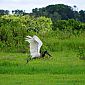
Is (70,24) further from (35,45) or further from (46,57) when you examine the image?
(35,45)

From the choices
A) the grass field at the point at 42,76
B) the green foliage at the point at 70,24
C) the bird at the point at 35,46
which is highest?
the green foliage at the point at 70,24

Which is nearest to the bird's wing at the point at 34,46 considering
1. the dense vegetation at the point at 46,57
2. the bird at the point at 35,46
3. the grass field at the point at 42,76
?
the bird at the point at 35,46

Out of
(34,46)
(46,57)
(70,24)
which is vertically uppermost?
(70,24)

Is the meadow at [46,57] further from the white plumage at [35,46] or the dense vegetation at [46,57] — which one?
the white plumage at [35,46]

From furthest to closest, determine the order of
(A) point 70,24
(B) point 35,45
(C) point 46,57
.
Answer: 1. (A) point 70,24
2. (C) point 46,57
3. (B) point 35,45

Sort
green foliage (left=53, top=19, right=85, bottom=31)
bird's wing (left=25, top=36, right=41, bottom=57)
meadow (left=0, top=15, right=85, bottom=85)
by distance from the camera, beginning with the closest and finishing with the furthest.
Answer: meadow (left=0, top=15, right=85, bottom=85), bird's wing (left=25, top=36, right=41, bottom=57), green foliage (left=53, top=19, right=85, bottom=31)

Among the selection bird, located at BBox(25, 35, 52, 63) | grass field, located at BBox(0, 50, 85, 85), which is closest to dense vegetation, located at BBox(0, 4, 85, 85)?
grass field, located at BBox(0, 50, 85, 85)

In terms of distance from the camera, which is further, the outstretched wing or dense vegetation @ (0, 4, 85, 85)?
the outstretched wing

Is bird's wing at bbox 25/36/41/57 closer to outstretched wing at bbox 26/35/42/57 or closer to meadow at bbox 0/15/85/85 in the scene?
outstretched wing at bbox 26/35/42/57

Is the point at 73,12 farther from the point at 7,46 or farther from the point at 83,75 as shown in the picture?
the point at 83,75

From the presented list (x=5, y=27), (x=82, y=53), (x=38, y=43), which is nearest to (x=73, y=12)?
(x=5, y=27)

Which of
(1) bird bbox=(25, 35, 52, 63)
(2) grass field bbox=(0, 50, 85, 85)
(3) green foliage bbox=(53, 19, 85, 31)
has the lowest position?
(2) grass field bbox=(0, 50, 85, 85)

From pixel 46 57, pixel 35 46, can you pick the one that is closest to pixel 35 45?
pixel 35 46

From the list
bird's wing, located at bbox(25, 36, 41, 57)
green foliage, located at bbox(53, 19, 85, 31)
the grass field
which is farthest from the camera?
green foliage, located at bbox(53, 19, 85, 31)
